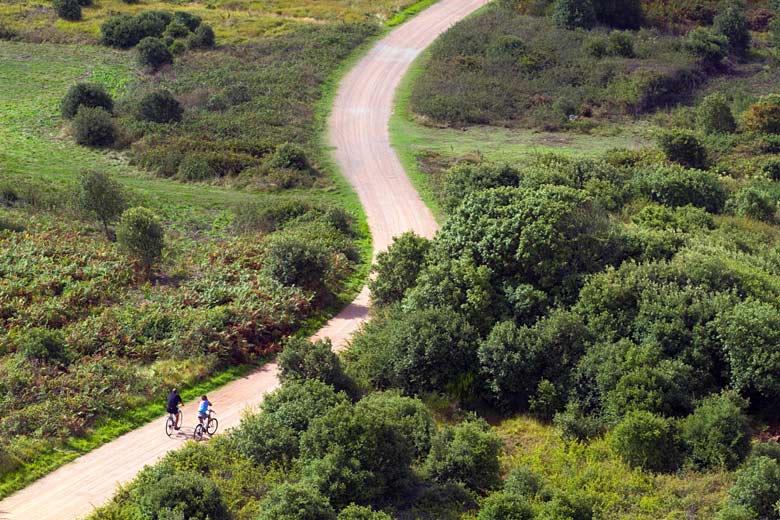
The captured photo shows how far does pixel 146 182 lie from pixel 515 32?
120ft

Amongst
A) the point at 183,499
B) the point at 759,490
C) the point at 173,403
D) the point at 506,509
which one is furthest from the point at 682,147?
the point at 183,499

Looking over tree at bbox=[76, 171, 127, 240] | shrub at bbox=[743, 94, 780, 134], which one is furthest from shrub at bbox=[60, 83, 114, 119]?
shrub at bbox=[743, 94, 780, 134]

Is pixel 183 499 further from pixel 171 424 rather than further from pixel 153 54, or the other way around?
pixel 153 54

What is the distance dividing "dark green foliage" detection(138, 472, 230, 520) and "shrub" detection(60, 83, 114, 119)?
4084cm

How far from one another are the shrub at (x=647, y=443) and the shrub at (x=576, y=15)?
55.2 meters

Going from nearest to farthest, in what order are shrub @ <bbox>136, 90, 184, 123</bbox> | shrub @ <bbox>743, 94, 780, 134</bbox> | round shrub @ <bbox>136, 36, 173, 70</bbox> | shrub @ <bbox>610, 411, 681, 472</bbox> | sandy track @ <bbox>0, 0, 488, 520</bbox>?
sandy track @ <bbox>0, 0, 488, 520</bbox> → shrub @ <bbox>610, 411, 681, 472</bbox> → shrub @ <bbox>136, 90, 184, 123</bbox> → shrub @ <bbox>743, 94, 780, 134</bbox> → round shrub @ <bbox>136, 36, 173, 70</bbox>

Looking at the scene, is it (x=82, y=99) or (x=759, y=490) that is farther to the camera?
(x=82, y=99)

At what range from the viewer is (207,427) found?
2816 centimetres

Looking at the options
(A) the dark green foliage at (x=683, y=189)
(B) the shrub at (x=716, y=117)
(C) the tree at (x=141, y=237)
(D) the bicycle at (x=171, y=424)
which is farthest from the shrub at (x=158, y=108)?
(D) the bicycle at (x=171, y=424)

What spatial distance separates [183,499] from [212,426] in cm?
549

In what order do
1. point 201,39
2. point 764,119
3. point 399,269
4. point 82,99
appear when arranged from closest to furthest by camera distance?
point 399,269, point 764,119, point 82,99, point 201,39

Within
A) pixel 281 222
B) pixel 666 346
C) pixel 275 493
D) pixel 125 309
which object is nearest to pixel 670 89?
pixel 281 222

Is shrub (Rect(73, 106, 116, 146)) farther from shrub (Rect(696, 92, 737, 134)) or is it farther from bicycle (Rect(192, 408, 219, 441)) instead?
shrub (Rect(696, 92, 737, 134))

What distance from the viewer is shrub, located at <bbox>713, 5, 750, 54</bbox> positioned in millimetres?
74562
